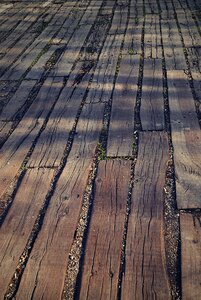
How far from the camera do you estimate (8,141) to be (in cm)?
256

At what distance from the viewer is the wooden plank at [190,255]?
1517 millimetres

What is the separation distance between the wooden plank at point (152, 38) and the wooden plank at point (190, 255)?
2400 millimetres

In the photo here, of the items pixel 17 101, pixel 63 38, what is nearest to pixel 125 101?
pixel 17 101

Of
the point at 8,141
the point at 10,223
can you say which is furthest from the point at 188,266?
the point at 8,141

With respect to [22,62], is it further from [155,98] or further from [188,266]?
[188,266]

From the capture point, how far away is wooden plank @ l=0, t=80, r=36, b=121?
2.86 metres

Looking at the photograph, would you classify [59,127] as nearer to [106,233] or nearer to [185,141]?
[185,141]

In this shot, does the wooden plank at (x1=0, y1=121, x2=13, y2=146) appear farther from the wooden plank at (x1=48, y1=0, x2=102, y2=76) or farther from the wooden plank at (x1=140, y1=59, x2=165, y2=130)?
the wooden plank at (x1=140, y1=59, x2=165, y2=130)

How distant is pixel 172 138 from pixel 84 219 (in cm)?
100

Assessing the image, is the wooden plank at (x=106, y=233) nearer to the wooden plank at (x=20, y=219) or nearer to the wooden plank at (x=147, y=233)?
the wooden plank at (x=147, y=233)

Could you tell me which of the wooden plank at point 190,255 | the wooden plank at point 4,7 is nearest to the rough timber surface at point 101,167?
the wooden plank at point 190,255

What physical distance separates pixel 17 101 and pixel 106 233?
1784mm

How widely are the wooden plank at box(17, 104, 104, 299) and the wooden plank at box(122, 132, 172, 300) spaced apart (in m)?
0.33

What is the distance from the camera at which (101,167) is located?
7.33 feet
